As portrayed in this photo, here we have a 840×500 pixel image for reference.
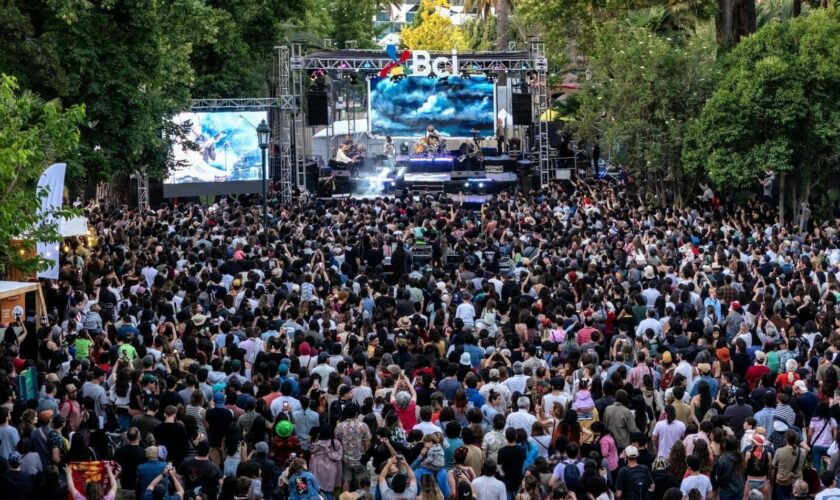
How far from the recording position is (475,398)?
45.5 ft

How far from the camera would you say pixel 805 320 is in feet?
61.7

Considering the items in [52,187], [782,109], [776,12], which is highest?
[776,12]

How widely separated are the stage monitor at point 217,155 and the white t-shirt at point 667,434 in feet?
92.0

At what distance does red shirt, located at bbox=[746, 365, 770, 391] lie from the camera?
15033 millimetres

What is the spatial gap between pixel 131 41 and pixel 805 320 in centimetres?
1486

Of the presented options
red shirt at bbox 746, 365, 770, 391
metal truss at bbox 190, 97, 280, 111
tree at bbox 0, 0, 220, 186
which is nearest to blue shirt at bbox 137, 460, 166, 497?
red shirt at bbox 746, 365, 770, 391

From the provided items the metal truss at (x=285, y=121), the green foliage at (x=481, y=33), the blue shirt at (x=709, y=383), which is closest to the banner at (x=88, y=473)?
the blue shirt at (x=709, y=383)

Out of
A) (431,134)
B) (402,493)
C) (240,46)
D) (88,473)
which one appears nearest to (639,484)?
(402,493)

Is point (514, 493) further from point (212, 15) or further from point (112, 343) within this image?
point (212, 15)

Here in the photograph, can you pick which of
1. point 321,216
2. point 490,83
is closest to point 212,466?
point 321,216

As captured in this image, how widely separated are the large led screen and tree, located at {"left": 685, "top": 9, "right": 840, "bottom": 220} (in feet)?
49.0

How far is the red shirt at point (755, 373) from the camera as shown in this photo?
1503cm

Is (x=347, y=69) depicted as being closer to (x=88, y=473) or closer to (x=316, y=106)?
(x=316, y=106)

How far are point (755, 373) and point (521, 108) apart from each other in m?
28.6
